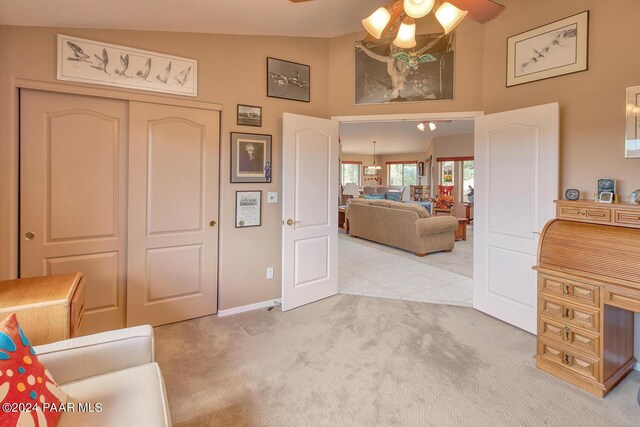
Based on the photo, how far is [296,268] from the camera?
3305 millimetres

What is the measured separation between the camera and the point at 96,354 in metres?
1.42

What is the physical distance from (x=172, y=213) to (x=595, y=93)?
345 centimetres

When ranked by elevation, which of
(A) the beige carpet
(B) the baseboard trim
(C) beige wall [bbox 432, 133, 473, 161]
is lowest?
(A) the beige carpet

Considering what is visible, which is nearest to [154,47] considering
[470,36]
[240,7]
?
[240,7]

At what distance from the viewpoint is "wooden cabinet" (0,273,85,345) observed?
158 centimetres

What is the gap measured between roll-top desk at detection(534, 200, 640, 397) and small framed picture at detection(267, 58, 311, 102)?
2.50 metres

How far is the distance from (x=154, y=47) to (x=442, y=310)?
352cm

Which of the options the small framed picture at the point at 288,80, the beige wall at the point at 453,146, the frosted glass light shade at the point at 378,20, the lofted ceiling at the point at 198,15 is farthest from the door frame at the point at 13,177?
the beige wall at the point at 453,146

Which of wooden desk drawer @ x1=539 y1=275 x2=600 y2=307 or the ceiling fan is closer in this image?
the ceiling fan

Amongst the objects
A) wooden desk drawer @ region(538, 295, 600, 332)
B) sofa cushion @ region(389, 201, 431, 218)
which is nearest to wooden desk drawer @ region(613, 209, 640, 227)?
wooden desk drawer @ region(538, 295, 600, 332)

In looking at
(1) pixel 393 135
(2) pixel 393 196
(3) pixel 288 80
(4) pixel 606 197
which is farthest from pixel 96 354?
(2) pixel 393 196

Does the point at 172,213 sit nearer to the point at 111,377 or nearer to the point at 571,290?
the point at 111,377

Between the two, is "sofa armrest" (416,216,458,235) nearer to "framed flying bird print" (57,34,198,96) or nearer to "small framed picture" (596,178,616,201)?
"small framed picture" (596,178,616,201)

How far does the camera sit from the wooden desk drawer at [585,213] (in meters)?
2.05
